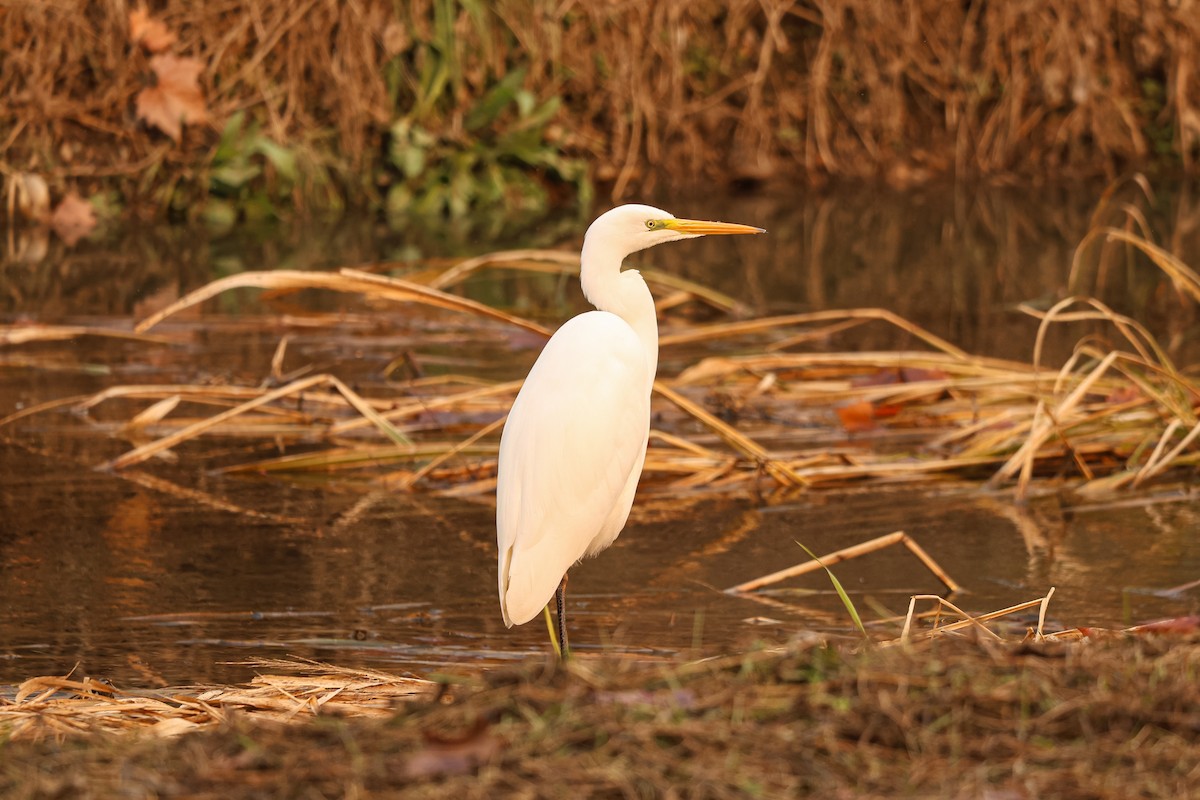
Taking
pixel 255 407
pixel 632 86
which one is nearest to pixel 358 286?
pixel 255 407

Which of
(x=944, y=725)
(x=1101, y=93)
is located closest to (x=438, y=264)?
(x=944, y=725)

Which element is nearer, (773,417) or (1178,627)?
(1178,627)

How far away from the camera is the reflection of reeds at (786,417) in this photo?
5.18 m

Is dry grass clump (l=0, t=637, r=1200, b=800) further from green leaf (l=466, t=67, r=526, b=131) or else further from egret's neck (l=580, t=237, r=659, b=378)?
green leaf (l=466, t=67, r=526, b=131)

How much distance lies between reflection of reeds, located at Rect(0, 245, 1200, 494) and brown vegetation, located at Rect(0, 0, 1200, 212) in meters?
4.59

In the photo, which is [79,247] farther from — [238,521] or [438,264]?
[238,521]

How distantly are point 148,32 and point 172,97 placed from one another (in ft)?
1.36

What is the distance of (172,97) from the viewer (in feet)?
34.0

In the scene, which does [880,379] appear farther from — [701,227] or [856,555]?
[701,227]

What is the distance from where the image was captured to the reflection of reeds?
518 cm

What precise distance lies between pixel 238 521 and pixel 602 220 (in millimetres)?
1748

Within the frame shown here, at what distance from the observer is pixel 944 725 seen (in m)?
2.35

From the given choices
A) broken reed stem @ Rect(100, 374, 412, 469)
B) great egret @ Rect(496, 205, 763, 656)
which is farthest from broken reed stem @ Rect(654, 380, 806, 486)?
great egret @ Rect(496, 205, 763, 656)

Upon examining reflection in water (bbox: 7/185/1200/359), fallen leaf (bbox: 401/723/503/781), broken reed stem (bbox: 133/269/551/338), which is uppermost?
fallen leaf (bbox: 401/723/503/781)
